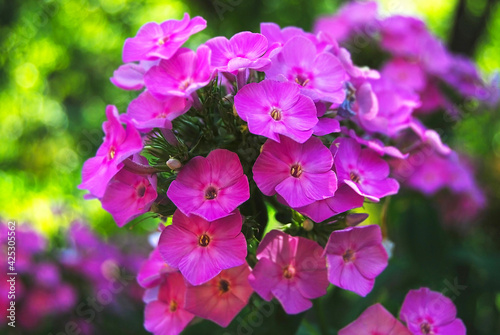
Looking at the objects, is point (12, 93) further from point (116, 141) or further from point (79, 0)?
point (116, 141)

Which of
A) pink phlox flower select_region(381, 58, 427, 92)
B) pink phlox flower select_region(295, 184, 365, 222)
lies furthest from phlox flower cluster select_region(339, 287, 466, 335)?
pink phlox flower select_region(381, 58, 427, 92)

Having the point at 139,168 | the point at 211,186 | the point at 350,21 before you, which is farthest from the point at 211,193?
the point at 350,21

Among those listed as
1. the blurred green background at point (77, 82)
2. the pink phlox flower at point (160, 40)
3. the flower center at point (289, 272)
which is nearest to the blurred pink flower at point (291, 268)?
the flower center at point (289, 272)

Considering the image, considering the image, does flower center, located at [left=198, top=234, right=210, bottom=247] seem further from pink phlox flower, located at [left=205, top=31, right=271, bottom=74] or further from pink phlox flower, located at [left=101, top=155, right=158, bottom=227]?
pink phlox flower, located at [left=205, top=31, right=271, bottom=74]

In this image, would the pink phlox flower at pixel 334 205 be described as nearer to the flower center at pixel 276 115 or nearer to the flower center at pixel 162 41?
the flower center at pixel 276 115

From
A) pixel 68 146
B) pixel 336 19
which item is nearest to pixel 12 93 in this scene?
pixel 68 146

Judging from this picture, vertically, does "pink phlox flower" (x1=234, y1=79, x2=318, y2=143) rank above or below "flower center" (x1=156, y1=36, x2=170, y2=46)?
below
